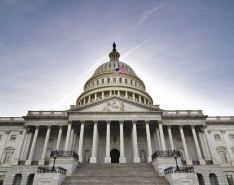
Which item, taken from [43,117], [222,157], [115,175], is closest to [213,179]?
[222,157]

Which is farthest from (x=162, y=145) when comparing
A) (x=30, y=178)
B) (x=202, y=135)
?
(x=30, y=178)

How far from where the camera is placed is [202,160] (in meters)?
35.9

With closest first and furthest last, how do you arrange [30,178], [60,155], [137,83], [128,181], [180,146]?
[128,181] < [60,155] < [30,178] < [180,146] < [137,83]

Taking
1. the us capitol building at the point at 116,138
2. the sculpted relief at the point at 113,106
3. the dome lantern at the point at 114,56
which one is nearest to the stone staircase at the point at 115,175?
the us capitol building at the point at 116,138

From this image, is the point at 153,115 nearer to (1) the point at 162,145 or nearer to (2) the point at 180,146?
(1) the point at 162,145

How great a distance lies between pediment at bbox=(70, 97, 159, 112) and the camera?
3894 centimetres

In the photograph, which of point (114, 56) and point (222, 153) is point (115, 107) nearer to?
point (222, 153)

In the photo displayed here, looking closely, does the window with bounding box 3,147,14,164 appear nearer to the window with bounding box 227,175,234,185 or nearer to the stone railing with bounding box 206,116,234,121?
the window with bounding box 227,175,234,185

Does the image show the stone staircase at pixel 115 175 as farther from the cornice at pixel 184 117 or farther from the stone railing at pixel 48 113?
the stone railing at pixel 48 113

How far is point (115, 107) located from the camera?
3934 cm

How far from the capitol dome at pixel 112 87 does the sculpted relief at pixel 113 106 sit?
44.9 feet

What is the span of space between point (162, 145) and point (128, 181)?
16.5 meters

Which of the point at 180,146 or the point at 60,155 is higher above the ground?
the point at 180,146

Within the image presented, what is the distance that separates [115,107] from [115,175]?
17511 mm
